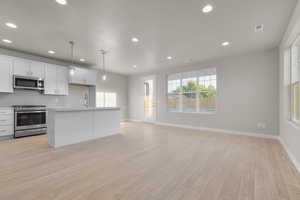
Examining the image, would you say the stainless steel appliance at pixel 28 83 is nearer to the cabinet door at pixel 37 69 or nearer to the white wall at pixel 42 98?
the cabinet door at pixel 37 69

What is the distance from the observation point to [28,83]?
14.4ft

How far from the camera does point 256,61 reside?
4.37 metres

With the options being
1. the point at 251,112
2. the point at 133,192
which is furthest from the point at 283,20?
the point at 133,192

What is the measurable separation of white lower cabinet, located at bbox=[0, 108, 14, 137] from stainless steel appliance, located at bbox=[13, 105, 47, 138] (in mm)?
104

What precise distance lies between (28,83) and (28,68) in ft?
1.61

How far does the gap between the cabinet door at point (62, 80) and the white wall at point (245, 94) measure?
5.18m

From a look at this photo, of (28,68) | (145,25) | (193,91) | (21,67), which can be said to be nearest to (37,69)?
(28,68)

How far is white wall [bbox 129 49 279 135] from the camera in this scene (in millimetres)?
4160

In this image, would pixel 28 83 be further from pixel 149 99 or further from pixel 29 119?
pixel 149 99

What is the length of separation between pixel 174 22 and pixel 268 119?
4.19m

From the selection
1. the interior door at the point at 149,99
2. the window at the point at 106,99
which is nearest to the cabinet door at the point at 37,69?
the window at the point at 106,99

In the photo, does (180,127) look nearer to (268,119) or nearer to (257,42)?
(268,119)

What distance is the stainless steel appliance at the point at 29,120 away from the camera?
4125 mm

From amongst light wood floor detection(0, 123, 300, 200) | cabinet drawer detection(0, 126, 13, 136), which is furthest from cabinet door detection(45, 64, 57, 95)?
light wood floor detection(0, 123, 300, 200)
